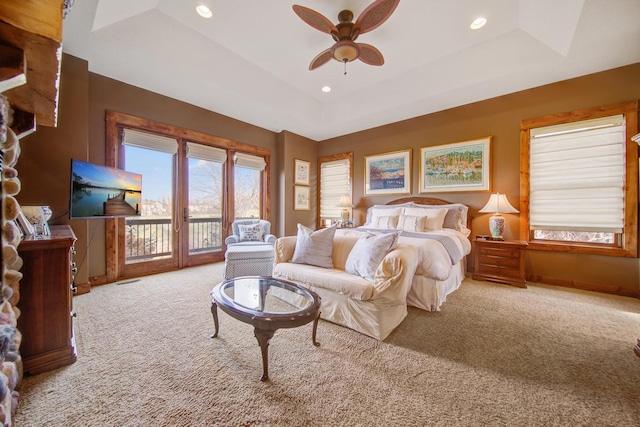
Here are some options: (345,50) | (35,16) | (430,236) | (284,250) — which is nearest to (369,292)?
(284,250)

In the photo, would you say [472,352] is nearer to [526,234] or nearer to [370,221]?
[526,234]

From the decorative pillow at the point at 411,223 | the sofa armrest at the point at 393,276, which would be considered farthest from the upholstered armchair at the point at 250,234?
the sofa armrest at the point at 393,276

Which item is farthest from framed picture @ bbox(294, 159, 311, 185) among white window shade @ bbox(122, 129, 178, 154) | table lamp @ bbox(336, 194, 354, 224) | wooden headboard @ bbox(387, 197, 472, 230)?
white window shade @ bbox(122, 129, 178, 154)

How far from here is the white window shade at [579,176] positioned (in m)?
2.98

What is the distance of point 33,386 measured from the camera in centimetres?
138

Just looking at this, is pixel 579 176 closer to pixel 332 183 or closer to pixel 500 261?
pixel 500 261

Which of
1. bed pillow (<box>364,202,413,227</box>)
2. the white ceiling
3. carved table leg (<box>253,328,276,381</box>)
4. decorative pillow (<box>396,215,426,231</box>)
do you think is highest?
the white ceiling

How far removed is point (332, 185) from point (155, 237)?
3.75 metres

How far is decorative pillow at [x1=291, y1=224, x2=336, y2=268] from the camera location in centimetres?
249

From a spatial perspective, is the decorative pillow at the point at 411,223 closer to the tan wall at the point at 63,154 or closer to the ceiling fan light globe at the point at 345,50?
the ceiling fan light globe at the point at 345,50

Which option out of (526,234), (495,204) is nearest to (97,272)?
(495,204)

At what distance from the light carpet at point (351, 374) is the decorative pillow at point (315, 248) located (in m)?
0.60

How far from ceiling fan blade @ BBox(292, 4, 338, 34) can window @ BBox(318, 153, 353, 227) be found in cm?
317

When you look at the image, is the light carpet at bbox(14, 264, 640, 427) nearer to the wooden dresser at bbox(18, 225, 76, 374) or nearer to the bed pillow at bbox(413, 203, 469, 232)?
the wooden dresser at bbox(18, 225, 76, 374)
